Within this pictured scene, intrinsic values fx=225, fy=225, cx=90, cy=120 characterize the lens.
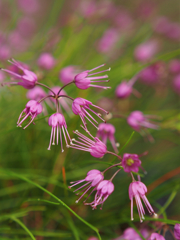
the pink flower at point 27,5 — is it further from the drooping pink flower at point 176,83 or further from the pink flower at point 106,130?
the pink flower at point 106,130

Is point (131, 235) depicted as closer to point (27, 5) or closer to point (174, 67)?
point (174, 67)

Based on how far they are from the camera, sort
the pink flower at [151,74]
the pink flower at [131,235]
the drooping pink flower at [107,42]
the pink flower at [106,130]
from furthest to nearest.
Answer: the drooping pink flower at [107,42], the pink flower at [151,74], the pink flower at [106,130], the pink flower at [131,235]

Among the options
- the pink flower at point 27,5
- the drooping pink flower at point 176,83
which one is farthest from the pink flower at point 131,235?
the pink flower at point 27,5

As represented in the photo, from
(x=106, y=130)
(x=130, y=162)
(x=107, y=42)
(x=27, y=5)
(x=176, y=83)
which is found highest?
(x=27, y=5)

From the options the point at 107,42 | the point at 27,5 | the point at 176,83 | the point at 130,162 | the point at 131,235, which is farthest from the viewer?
the point at 27,5

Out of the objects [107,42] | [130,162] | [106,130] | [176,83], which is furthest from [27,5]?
[130,162]

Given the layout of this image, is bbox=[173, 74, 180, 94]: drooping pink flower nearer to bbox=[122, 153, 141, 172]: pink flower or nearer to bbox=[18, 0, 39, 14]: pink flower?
bbox=[122, 153, 141, 172]: pink flower
